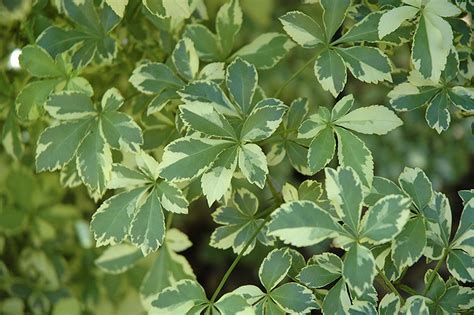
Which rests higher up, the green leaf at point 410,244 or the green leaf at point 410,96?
the green leaf at point 410,96

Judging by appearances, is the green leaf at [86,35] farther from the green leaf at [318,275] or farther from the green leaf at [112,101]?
the green leaf at [318,275]

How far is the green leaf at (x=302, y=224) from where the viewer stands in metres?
0.68

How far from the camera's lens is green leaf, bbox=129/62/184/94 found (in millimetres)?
910

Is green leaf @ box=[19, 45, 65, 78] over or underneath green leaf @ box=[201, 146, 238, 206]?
over

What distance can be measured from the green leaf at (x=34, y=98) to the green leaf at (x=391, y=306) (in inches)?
20.9

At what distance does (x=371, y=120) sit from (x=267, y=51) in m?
0.25

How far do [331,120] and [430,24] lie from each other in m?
0.16

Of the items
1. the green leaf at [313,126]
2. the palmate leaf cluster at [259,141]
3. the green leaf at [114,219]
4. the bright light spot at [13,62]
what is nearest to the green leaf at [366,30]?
the palmate leaf cluster at [259,141]

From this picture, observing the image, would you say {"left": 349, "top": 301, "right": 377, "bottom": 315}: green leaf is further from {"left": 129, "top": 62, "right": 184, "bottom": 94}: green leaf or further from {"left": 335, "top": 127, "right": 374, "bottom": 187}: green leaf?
{"left": 129, "top": 62, "right": 184, "bottom": 94}: green leaf

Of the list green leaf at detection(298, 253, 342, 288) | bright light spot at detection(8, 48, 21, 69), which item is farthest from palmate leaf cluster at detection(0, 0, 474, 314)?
bright light spot at detection(8, 48, 21, 69)

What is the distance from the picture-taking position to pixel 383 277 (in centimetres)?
75

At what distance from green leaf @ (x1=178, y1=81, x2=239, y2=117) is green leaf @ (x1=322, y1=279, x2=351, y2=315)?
0.85 feet

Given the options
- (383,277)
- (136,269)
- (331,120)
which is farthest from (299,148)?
(136,269)

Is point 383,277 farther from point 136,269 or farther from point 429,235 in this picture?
point 136,269
